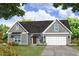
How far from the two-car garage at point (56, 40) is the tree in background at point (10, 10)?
662 millimetres

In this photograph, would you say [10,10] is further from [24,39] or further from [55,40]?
[55,40]

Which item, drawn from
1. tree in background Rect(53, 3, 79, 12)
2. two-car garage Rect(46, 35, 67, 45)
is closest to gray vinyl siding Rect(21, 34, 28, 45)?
two-car garage Rect(46, 35, 67, 45)

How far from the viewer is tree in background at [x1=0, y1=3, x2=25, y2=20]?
695 cm

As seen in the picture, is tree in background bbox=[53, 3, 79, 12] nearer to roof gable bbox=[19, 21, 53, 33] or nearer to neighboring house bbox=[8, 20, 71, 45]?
neighboring house bbox=[8, 20, 71, 45]

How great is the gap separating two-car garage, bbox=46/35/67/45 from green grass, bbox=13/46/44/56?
194 millimetres

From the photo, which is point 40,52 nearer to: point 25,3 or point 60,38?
point 60,38

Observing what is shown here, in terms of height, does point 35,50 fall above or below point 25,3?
below

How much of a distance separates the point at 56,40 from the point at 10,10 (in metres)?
0.99

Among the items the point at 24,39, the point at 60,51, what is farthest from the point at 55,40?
the point at 24,39

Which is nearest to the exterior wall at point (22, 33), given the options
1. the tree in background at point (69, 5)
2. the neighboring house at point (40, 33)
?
the neighboring house at point (40, 33)

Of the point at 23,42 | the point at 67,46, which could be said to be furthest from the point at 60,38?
the point at 23,42

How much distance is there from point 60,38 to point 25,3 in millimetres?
894

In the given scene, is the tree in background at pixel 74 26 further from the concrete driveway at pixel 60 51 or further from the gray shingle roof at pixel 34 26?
the gray shingle roof at pixel 34 26

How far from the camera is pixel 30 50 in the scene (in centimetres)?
693
